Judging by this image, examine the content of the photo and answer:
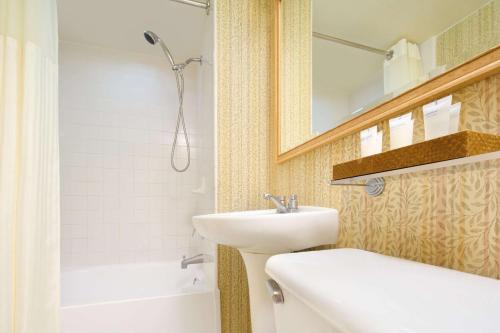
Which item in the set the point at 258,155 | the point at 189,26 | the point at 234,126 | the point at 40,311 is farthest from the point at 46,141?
the point at 189,26

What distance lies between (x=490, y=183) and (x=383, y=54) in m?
0.44

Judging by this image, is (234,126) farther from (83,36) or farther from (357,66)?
(83,36)

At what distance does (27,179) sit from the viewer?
0.76m

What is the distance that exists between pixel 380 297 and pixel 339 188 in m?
0.55

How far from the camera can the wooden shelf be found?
357mm

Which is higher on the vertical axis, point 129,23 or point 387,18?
point 129,23

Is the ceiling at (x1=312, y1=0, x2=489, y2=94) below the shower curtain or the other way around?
the other way around

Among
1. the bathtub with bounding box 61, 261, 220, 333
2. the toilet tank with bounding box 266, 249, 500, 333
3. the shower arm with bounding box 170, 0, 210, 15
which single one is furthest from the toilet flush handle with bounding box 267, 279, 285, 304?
the shower arm with bounding box 170, 0, 210, 15

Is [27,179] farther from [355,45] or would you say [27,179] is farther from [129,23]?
[129,23]

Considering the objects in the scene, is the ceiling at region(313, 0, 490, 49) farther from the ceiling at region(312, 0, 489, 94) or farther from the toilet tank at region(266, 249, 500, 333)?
the toilet tank at region(266, 249, 500, 333)

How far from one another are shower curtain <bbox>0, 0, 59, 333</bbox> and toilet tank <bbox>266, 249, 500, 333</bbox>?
0.75 metres

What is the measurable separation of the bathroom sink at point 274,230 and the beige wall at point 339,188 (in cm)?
10

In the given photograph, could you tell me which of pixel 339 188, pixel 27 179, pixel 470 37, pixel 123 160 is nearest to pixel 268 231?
pixel 339 188

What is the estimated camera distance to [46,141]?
0.83 metres
